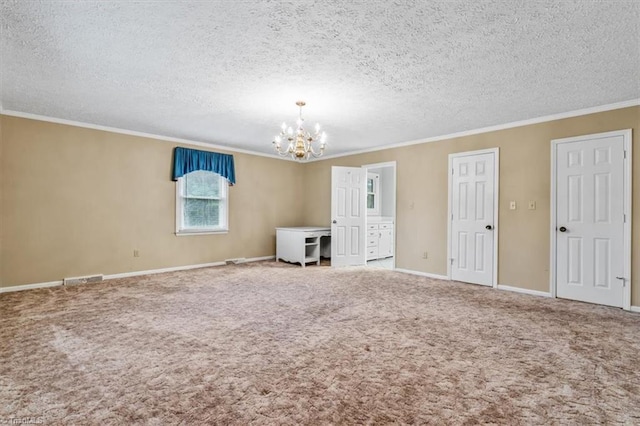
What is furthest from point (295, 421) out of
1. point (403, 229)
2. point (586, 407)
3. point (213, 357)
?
point (403, 229)

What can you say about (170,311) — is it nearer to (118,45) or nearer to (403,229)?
(118,45)

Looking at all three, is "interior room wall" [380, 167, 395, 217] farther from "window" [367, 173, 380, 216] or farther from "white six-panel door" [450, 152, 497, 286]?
"white six-panel door" [450, 152, 497, 286]

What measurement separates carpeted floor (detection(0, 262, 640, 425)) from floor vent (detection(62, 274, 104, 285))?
0.59 m

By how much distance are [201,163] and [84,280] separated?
8.96 ft

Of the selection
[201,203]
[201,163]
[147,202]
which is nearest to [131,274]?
[147,202]

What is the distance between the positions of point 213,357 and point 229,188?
4.67 m

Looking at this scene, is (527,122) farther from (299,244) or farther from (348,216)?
(299,244)

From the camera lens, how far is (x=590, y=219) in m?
4.01

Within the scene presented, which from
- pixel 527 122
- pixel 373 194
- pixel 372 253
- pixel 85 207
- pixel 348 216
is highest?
pixel 527 122

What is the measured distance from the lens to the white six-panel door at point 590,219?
383cm

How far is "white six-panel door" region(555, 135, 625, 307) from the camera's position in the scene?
3.83 metres

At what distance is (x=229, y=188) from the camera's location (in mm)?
6688

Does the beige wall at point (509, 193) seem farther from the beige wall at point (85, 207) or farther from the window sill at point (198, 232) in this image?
the beige wall at point (85, 207)

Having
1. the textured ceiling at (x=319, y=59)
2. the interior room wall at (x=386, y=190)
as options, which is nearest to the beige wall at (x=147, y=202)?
the textured ceiling at (x=319, y=59)
